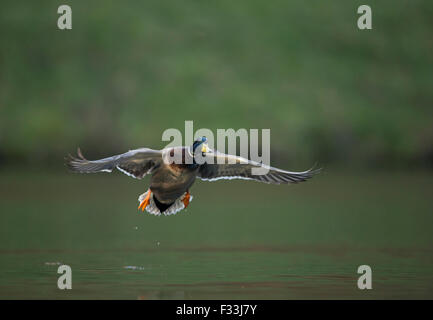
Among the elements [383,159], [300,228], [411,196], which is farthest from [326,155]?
[300,228]

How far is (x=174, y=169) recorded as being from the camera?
17984 millimetres

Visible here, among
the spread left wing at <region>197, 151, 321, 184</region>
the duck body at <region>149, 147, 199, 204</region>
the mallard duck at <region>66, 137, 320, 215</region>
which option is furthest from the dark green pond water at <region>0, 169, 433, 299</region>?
the spread left wing at <region>197, 151, 321, 184</region>

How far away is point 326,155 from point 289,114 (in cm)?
1307

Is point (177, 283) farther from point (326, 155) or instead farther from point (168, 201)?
point (326, 155)

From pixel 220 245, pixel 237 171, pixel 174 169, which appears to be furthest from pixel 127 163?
pixel 220 245

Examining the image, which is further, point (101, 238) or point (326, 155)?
point (326, 155)

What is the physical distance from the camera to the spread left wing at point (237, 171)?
18.5 meters

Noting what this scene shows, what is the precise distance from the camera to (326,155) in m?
86.3

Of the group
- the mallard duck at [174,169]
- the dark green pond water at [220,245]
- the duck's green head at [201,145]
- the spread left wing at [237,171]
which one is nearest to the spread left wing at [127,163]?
the mallard duck at [174,169]

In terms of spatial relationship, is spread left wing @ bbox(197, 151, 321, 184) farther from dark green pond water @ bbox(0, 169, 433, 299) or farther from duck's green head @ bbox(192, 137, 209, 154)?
dark green pond water @ bbox(0, 169, 433, 299)

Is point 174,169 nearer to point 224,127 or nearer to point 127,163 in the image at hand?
point 127,163

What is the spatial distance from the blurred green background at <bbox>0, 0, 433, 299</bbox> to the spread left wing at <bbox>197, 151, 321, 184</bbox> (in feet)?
7.05

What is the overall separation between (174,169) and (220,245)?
5.41 meters

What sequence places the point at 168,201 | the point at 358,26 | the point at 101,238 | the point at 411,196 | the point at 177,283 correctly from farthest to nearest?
the point at 358,26
the point at 411,196
the point at 101,238
the point at 168,201
the point at 177,283
